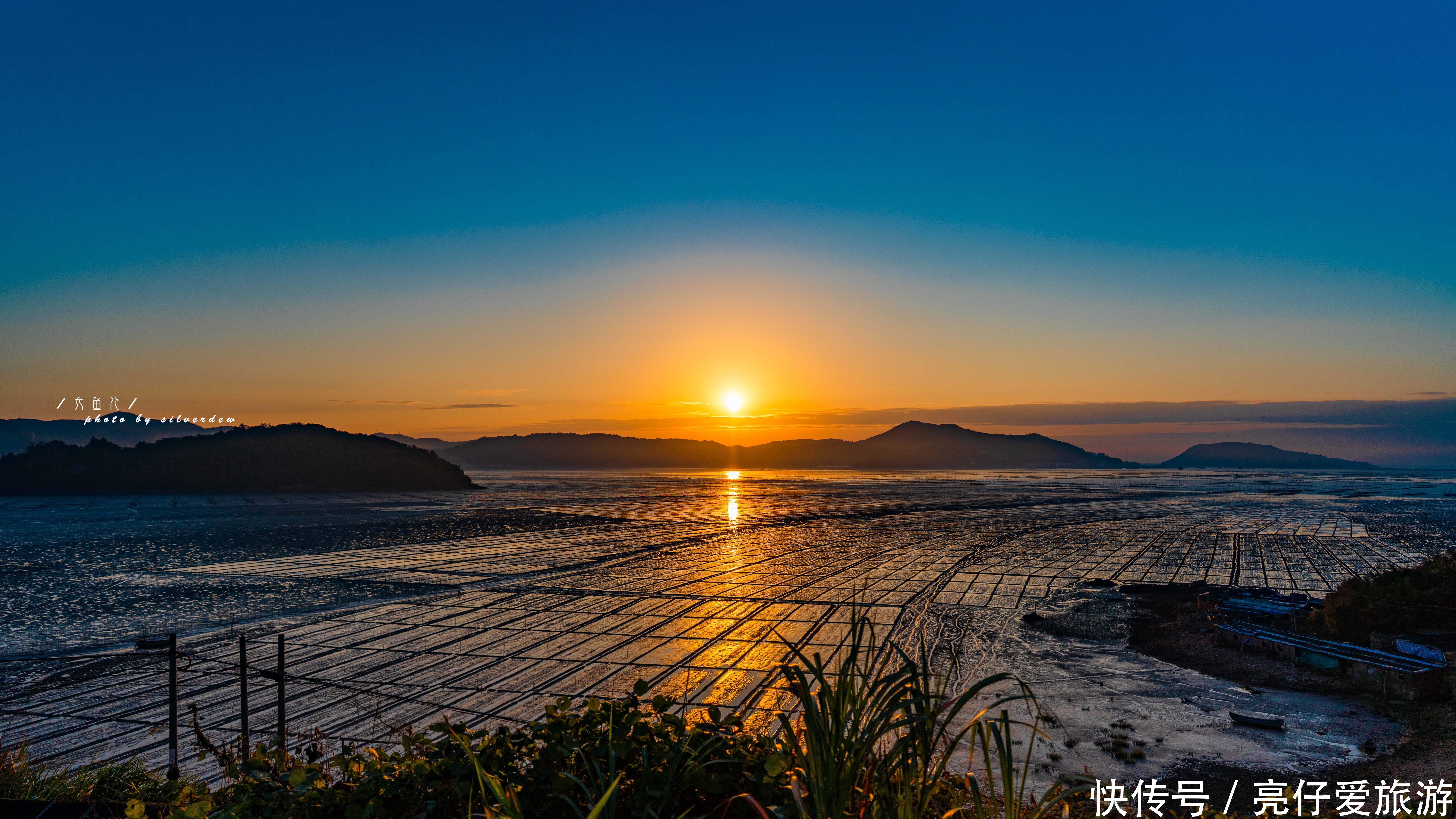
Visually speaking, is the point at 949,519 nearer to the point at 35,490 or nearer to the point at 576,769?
the point at 576,769

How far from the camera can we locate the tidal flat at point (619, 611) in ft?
31.6

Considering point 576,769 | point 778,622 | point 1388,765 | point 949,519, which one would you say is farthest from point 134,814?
point 949,519

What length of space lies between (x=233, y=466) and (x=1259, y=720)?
3642 inches

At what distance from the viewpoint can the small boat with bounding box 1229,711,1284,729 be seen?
9.60 meters

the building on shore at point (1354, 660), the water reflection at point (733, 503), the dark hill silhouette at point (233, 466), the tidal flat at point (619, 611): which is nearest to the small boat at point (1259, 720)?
the tidal flat at point (619, 611)

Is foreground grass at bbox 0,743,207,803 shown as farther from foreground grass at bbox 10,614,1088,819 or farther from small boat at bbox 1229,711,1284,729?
small boat at bbox 1229,711,1284,729

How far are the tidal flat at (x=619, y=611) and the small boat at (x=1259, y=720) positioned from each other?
0.23 meters

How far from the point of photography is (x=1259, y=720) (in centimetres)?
970

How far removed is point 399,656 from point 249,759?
907 cm

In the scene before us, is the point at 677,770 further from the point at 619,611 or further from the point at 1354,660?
the point at 619,611

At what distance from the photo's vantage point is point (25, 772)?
18.9 feet
